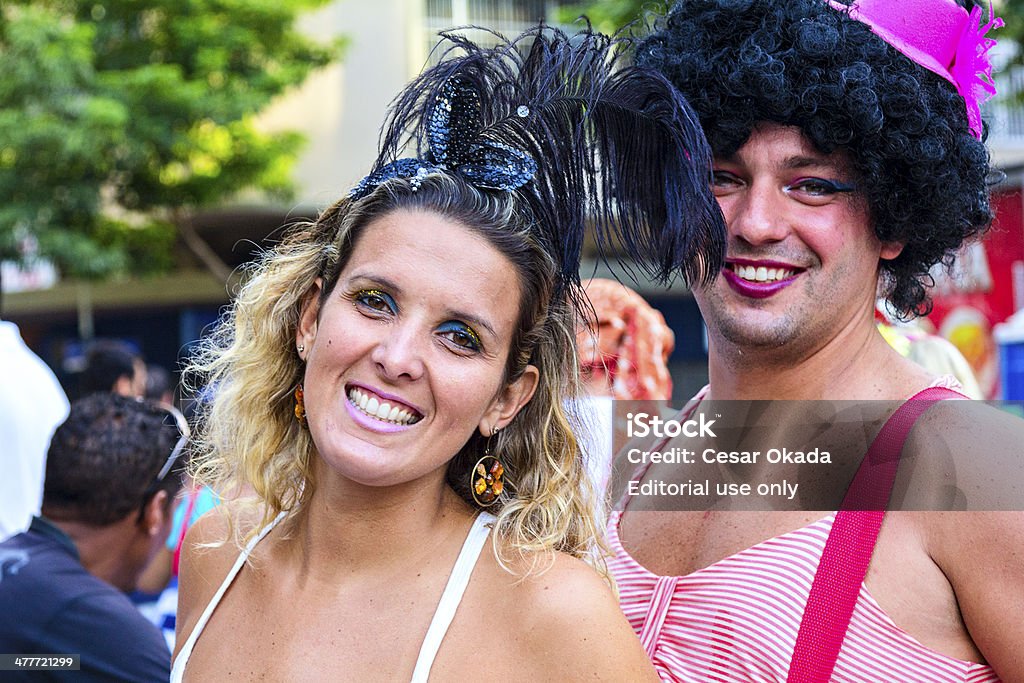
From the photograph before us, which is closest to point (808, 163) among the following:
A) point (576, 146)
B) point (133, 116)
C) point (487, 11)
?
point (576, 146)

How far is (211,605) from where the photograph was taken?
2111 mm

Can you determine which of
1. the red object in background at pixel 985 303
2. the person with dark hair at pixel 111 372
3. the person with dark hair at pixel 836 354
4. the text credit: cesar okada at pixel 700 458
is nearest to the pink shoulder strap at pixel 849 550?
the person with dark hair at pixel 836 354

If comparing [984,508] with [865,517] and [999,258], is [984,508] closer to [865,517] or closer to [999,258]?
[865,517]

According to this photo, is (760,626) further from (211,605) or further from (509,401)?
(211,605)

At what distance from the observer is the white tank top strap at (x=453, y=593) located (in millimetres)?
1793

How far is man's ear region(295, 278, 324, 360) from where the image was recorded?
207 cm

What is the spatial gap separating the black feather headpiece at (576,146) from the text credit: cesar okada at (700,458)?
1.25 ft

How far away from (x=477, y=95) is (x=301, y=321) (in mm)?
545

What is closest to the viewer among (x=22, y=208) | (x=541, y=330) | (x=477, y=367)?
(x=477, y=367)

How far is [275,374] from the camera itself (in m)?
2.26

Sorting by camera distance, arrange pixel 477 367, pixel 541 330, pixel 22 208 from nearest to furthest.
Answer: pixel 477 367
pixel 541 330
pixel 22 208

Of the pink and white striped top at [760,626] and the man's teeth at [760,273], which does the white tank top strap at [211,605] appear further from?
the man's teeth at [760,273]

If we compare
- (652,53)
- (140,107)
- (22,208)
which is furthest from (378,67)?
(652,53)

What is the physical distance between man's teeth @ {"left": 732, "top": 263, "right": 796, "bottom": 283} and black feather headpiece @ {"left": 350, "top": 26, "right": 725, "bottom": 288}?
104 mm
